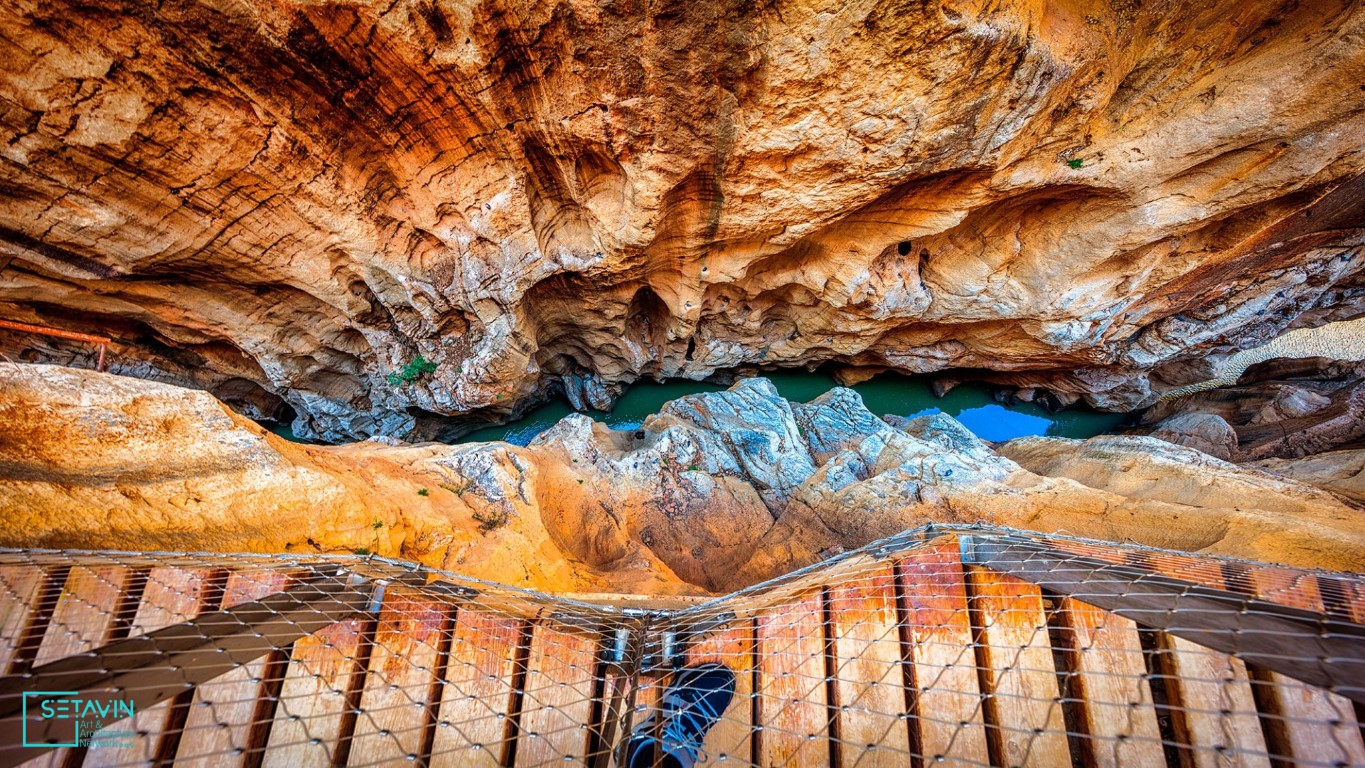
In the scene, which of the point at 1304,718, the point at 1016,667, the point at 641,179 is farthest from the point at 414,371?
the point at 1304,718

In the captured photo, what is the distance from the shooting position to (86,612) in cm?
188

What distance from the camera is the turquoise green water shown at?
29.4ft

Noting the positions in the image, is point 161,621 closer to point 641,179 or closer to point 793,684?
point 793,684

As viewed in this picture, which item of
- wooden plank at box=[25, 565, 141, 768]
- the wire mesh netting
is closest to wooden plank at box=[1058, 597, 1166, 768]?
the wire mesh netting

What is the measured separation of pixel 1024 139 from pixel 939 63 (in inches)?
66.9

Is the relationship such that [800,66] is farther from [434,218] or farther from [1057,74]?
[434,218]

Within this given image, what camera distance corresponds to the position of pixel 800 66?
3.86 m

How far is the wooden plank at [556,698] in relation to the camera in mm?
1842

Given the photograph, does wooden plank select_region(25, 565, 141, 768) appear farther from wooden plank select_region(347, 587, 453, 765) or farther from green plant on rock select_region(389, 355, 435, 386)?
green plant on rock select_region(389, 355, 435, 386)

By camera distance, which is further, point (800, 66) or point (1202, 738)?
point (800, 66)

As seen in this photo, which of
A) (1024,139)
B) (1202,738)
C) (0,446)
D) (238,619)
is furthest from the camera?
(1024,139)

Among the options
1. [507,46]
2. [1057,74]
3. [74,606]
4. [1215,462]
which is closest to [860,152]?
[1057,74]

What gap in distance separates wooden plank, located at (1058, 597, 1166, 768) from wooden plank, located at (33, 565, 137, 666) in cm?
372

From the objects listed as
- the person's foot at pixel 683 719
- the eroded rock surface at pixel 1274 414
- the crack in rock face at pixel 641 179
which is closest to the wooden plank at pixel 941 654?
the person's foot at pixel 683 719
